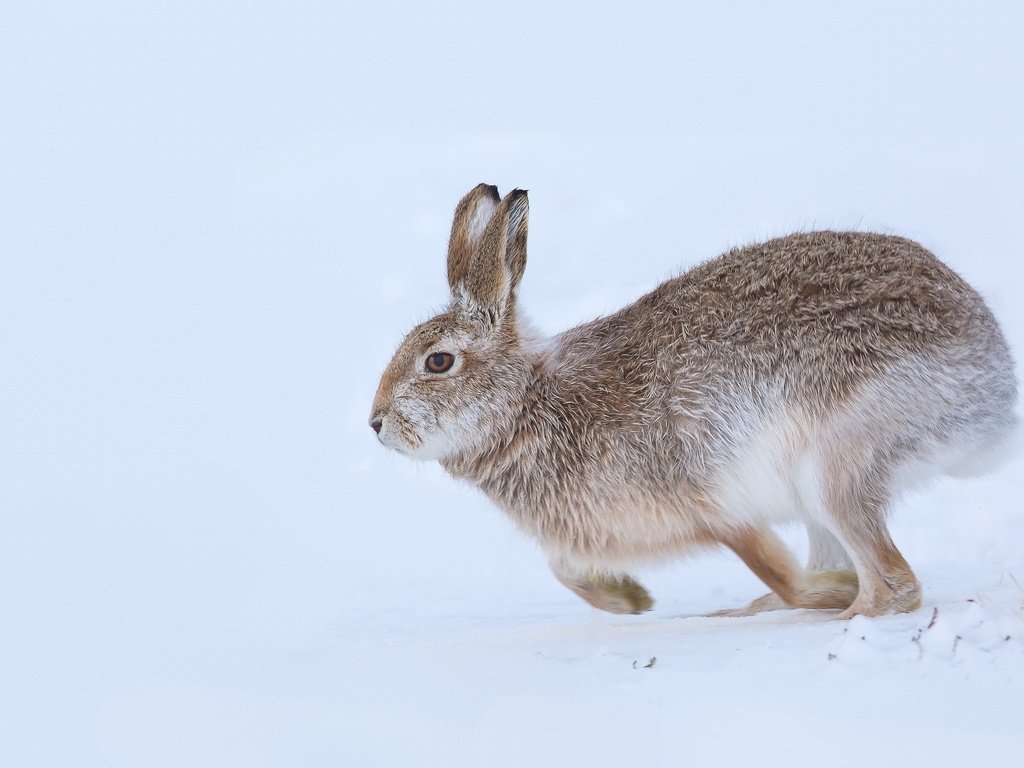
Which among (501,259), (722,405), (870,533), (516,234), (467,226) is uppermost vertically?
(467,226)

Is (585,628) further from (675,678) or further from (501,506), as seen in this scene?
(675,678)

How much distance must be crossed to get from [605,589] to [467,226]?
6.13 feet

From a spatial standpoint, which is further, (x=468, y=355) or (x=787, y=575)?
(x=468, y=355)

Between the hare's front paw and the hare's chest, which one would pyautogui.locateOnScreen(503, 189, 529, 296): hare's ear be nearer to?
the hare's chest

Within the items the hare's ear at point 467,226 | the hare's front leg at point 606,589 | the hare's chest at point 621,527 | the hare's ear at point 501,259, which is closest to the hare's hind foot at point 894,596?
the hare's chest at point 621,527

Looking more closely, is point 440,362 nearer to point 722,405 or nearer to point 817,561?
point 722,405

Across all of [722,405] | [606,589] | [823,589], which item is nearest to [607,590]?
[606,589]

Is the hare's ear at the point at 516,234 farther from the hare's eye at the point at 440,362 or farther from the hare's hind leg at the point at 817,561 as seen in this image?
the hare's hind leg at the point at 817,561

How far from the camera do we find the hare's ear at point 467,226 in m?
5.73

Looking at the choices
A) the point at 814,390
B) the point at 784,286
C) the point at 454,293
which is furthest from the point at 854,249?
the point at 454,293

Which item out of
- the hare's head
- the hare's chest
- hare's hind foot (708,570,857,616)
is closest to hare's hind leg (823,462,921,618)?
hare's hind foot (708,570,857,616)

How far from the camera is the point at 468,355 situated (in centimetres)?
564

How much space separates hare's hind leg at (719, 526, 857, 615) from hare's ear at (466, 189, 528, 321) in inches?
60.8

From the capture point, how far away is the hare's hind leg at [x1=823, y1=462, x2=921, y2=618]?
4.93 meters
